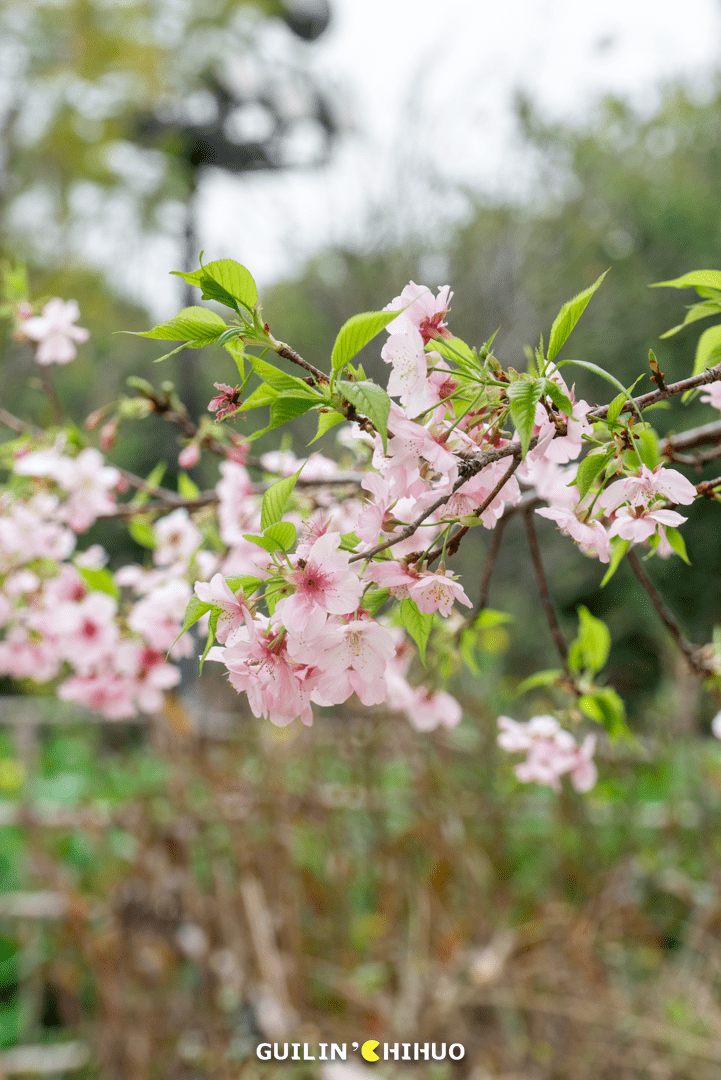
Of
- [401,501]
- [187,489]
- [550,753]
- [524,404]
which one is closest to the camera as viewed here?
[524,404]

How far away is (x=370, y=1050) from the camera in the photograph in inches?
53.7

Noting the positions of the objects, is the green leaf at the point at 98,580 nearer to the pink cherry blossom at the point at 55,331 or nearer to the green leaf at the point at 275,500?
the pink cherry blossom at the point at 55,331

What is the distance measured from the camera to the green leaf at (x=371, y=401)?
39 centimetres

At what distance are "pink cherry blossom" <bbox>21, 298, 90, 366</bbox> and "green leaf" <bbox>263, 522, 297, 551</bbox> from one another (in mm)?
811

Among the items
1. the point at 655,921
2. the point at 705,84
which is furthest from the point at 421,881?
the point at 705,84

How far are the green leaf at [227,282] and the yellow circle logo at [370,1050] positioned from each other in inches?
56.1

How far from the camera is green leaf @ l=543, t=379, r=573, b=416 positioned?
0.41 m

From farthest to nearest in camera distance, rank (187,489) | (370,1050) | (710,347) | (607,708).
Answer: (370,1050) < (187,489) < (607,708) < (710,347)

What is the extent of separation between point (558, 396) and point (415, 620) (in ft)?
0.52

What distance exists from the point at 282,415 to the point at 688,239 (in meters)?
5.35

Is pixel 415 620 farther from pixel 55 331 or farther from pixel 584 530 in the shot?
pixel 55 331

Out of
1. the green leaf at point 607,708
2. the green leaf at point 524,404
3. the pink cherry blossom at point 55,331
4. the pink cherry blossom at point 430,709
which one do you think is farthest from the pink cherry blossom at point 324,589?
the pink cherry blossom at point 55,331

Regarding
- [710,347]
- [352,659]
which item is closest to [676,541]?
[710,347]

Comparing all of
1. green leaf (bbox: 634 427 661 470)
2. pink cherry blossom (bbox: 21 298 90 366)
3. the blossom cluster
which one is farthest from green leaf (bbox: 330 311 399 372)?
pink cherry blossom (bbox: 21 298 90 366)
